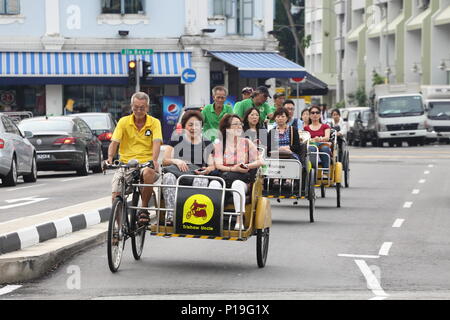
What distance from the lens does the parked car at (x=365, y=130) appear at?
2046 inches

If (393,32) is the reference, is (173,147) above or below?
below

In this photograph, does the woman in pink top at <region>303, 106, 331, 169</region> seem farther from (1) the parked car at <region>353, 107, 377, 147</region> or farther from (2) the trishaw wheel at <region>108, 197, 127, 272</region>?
(1) the parked car at <region>353, 107, 377, 147</region>

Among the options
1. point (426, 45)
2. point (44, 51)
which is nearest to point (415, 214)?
point (44, 51)

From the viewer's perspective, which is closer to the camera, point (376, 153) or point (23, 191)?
point (23, 191)

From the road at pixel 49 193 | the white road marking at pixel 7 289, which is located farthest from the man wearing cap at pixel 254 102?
the white road marking at pixel 7 289

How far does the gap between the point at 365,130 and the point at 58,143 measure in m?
26.9

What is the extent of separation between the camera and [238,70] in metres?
42.7

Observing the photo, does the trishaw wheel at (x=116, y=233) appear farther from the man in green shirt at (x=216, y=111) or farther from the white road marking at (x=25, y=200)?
the white road marking at (x=25, y=200)

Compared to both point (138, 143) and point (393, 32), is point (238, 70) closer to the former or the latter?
point (138, 143)

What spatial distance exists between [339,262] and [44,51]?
33.0 metres

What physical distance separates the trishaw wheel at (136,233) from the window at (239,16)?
1331 inches

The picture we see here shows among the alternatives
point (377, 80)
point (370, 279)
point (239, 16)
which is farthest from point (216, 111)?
point (377, 80)
